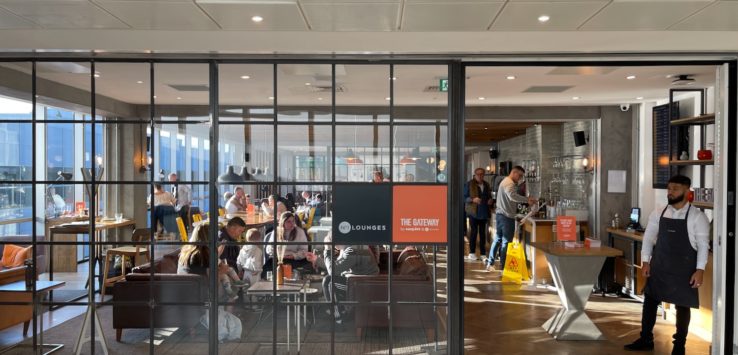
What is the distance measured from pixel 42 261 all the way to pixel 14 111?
4.61ft

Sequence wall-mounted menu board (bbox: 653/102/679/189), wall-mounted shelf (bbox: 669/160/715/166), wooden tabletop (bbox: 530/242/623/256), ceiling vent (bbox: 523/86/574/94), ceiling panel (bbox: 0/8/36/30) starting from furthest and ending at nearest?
wall-mounted menu board (bbox: 653/102/679/189), ceiling vent (bbox: 523/86/574/94), wall-mounted shelf (bbox: 669/160/715/166), wooden tabletop (bbox: 530/242/623/256), ceiling panel (bbox: 0/8/36/30)

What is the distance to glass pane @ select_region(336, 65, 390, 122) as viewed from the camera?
4457 millimetres

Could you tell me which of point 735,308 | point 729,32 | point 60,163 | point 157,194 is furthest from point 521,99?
point 60,163

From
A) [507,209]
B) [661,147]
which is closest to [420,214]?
[507,209]

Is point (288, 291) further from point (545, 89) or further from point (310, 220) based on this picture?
point (545, 89)

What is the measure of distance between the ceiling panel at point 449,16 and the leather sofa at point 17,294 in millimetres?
3922

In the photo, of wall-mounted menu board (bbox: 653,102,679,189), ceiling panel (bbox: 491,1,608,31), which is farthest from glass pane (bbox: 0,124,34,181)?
wall-mounted menu board (bbox: 653,102,679,189)

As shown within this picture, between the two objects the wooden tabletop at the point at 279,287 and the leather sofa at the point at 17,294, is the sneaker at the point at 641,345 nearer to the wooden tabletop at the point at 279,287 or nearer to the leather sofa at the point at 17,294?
the wooden tabletop at the point at 279,287

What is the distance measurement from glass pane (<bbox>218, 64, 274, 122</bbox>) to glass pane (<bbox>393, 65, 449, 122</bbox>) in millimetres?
1126

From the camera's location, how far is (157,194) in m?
4.57

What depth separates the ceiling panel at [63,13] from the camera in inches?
147

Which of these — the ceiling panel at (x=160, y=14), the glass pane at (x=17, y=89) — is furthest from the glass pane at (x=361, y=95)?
the glass pane at (x=17, y=89)

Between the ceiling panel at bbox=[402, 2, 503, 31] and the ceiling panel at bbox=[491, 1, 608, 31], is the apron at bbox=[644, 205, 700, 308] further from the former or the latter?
the ceiling panel at bbox=[402, 2, 503, 31]

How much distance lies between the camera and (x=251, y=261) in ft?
15.1
